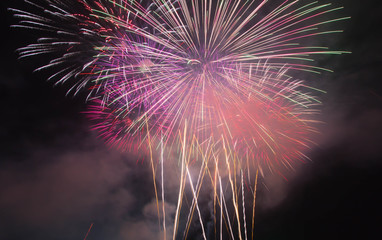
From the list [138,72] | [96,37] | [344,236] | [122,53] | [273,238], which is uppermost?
[96,37]

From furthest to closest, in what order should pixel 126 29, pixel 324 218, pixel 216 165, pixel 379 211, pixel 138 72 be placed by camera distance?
pixel 324 218 < pixel 379 211 < pixel 216 165 < pixel 138 72 < pixel 126 29

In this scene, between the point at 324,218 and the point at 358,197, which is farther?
the point at 324,218

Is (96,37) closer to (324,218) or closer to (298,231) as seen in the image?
(324,218)

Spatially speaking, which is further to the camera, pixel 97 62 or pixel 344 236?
pixel 344 236

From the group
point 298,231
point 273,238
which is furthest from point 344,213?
point 273,238

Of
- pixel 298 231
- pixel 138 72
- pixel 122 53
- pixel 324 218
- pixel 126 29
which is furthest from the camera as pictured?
pixel 298 231

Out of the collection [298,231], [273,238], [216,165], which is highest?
[216,165]

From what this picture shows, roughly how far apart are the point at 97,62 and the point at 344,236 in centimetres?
6406

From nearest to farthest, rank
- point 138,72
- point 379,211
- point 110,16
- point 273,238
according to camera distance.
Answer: point 110,16
point 138,72
point 379,211
point 273,238

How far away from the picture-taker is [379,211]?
3638 cm

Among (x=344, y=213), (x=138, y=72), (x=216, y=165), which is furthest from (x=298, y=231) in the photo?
(x=138, y=72)

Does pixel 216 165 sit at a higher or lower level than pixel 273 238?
higher

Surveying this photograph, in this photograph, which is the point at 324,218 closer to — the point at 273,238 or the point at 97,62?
the point at 273,238

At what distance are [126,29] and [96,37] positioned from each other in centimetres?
91
